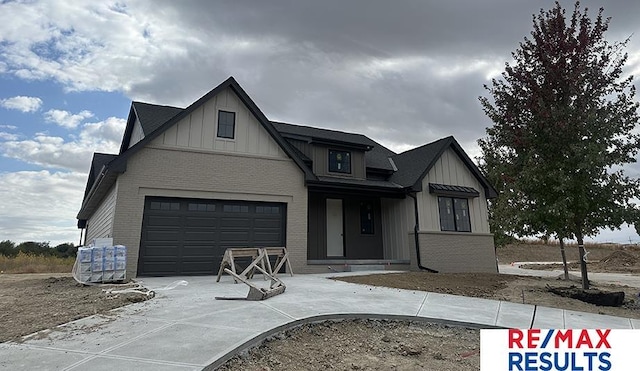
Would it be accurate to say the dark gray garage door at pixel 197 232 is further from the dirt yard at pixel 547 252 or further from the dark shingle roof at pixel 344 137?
the dirt yard at pixel 547 252

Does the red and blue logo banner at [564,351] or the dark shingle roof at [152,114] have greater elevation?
the dark shingle roof at [152,114]

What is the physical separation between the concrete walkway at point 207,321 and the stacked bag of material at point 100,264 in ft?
4.43

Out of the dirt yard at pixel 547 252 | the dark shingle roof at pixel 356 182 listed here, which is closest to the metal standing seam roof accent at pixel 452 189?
the dark shingle roof at pixel 356 182

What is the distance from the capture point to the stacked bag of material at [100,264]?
8734 millimetres

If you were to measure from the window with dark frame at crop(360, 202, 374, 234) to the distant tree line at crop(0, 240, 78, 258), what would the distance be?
1068 inches

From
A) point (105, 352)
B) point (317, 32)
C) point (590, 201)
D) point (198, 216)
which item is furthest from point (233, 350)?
point (317, 32)

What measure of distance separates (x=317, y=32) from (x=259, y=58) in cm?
249

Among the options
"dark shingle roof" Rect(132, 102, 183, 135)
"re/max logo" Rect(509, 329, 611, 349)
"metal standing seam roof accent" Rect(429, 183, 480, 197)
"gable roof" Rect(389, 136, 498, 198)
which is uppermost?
"dark shingle roof" Rect(132, 102, 183, 135)

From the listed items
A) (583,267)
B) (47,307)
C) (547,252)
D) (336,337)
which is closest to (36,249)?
(47,307)

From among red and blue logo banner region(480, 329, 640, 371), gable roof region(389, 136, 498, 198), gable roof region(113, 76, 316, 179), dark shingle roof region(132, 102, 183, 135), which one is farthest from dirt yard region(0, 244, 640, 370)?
gable roof region(389, 136, 498, 198)

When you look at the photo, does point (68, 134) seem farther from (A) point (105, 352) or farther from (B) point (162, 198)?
(A) point (105, 352)

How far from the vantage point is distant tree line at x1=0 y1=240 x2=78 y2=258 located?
29.8m

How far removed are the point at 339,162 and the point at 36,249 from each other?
3084cm

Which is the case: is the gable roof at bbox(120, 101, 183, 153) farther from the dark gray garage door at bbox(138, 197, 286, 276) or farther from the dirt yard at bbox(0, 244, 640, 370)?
the dirt yard at bbox(0, 244, 640, 370)
